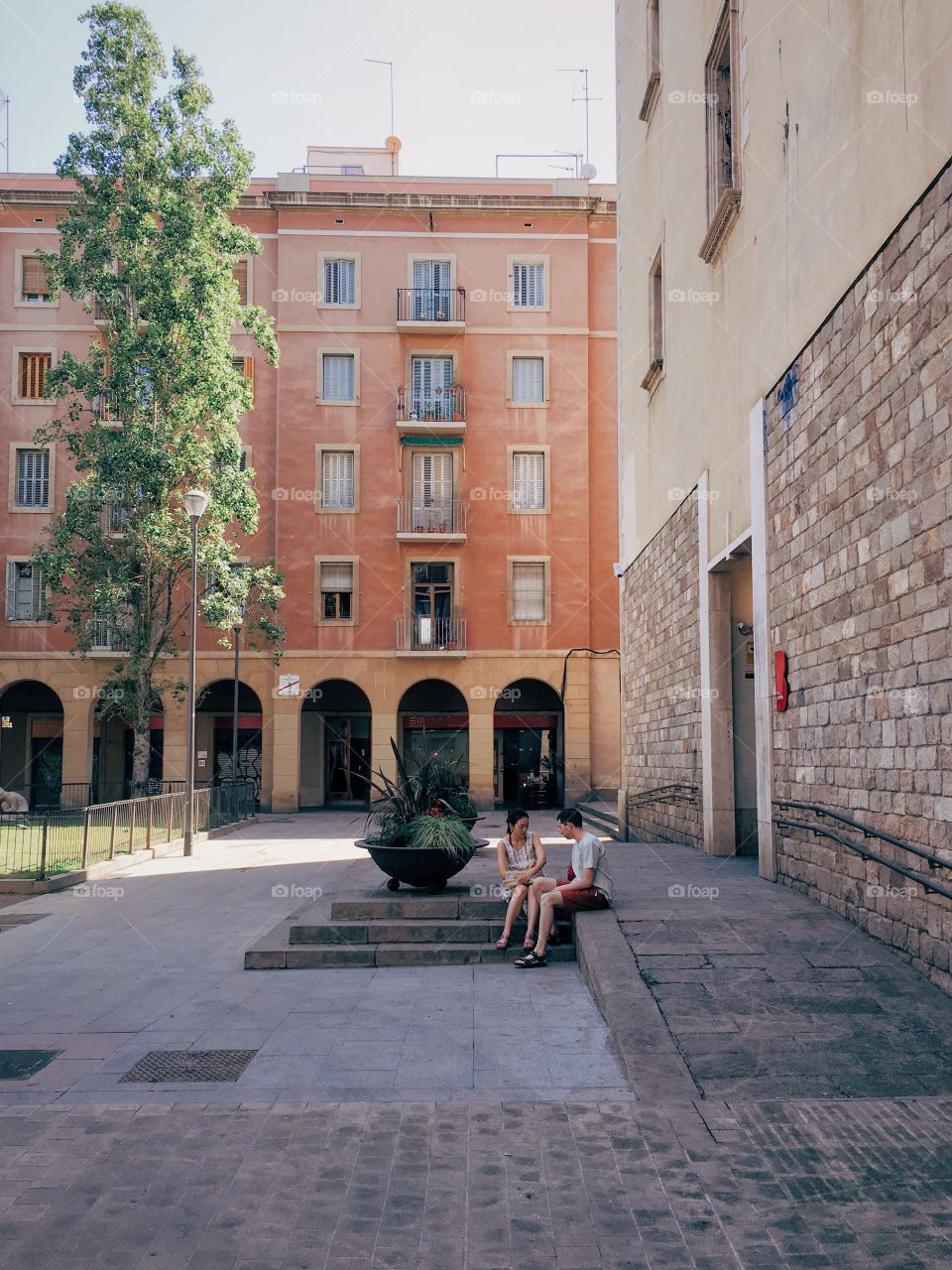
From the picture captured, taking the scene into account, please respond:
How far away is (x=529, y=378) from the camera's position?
3275 centimetres

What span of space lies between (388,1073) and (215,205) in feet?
86.5

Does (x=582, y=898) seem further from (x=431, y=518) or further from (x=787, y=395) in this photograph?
(x=431, y=518)

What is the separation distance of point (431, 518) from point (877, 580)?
82.7 feet

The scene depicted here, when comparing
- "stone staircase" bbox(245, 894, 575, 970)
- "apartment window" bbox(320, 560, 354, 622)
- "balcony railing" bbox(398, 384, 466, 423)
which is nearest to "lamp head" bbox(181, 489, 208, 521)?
"apartment window" bbox(320, 560, 354, 622)

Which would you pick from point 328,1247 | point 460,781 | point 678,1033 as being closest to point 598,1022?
point 678,1033

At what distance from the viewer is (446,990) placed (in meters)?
7.89

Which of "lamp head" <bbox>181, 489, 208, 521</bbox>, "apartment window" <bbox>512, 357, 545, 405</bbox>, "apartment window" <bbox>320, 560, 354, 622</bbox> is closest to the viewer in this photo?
"lamp head" <bbox>181, 489, 208, 521</bbox>

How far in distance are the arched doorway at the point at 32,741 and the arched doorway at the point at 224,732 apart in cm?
407

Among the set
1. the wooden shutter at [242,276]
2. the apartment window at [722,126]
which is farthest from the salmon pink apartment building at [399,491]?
the apartment window at [722,126]

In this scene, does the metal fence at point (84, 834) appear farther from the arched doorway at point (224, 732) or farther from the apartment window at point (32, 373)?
the apartment window at point (32, 373)

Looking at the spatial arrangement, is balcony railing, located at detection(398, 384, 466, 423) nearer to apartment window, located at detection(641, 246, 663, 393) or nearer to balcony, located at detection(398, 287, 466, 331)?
balcony, located at detection(398, 287, 466, 331)

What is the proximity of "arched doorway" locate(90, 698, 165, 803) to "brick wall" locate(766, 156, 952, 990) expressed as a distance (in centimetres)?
2539

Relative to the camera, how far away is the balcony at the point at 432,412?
31797 mm

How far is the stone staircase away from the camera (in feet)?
28.9
